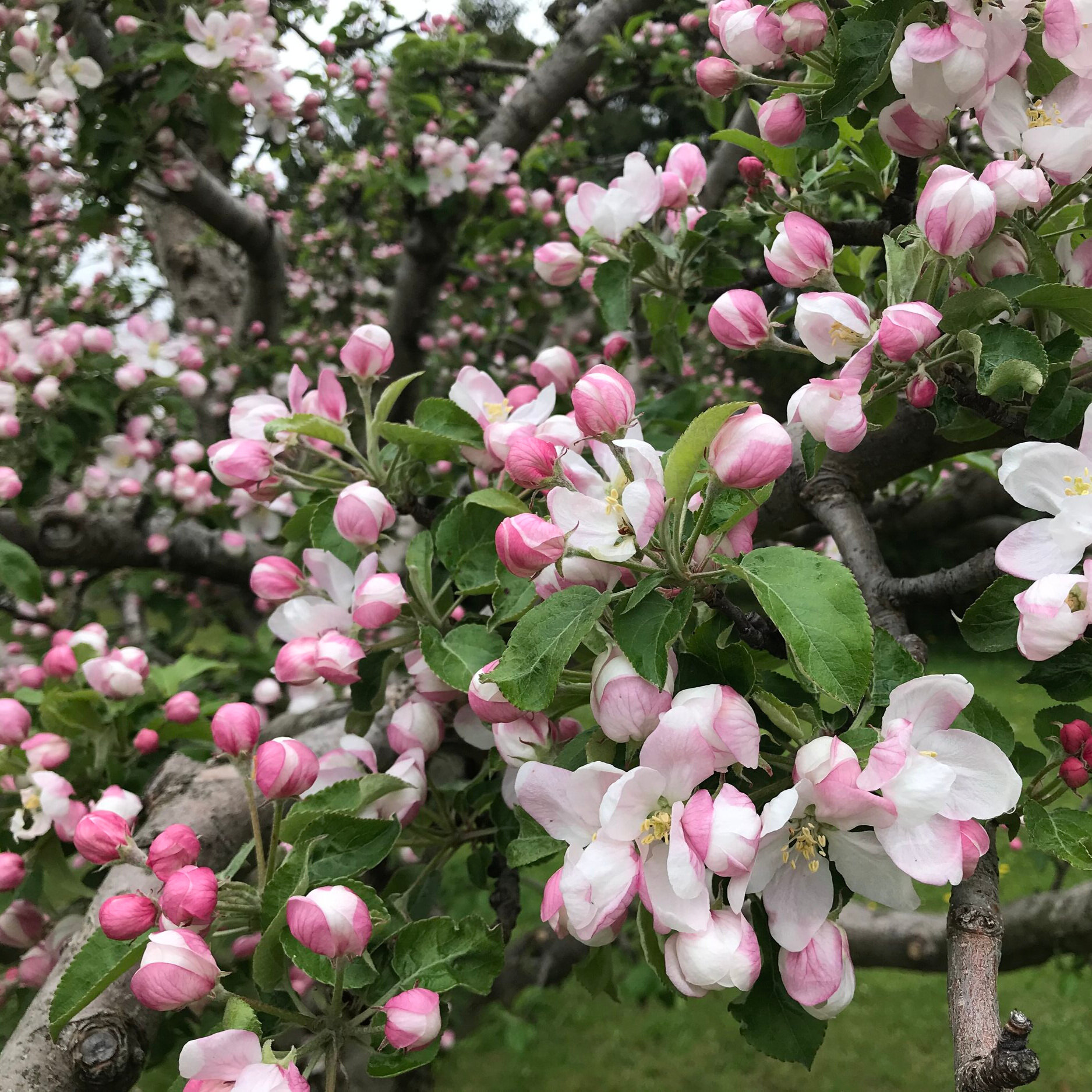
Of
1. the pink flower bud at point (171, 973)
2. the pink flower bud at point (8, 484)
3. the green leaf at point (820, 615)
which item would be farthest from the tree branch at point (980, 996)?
the pink flower bud at point (8, 484)

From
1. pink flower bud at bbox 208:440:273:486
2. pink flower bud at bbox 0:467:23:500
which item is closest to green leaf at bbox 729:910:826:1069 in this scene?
pink flower bud at bbox 208:440:273:486

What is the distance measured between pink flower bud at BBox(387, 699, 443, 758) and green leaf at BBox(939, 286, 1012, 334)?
2.13ft

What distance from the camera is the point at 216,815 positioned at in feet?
3.82

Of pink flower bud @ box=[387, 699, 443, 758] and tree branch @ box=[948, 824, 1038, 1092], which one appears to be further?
pink flower bud @ box=[387, 699, 443, 758]

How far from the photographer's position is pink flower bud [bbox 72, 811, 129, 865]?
31.5 inches

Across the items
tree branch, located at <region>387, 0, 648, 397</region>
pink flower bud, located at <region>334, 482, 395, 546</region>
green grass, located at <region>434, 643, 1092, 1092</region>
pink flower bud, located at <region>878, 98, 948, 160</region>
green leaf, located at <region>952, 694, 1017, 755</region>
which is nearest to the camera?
green leaf, located at <region>952, 694, 1017, 755</region>

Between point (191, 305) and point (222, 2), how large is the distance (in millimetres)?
1603

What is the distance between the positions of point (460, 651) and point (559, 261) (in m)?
0.64

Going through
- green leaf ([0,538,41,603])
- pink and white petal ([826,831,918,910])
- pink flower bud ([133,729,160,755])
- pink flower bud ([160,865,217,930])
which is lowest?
pink flower bud ([133,729,160,755])

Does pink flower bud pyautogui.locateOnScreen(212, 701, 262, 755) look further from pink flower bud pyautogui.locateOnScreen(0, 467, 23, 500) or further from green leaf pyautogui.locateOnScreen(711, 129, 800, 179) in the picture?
pink flower bud pyautogui.locateOnScreen(0, 467, 23, 500)

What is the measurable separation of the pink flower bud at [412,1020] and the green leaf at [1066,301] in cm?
76

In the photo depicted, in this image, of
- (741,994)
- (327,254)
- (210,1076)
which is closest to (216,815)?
(210,1076)

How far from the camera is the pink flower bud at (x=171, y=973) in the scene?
0.67m

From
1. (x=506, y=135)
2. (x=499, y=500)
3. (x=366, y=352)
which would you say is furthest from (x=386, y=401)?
(x=506, y=135)
